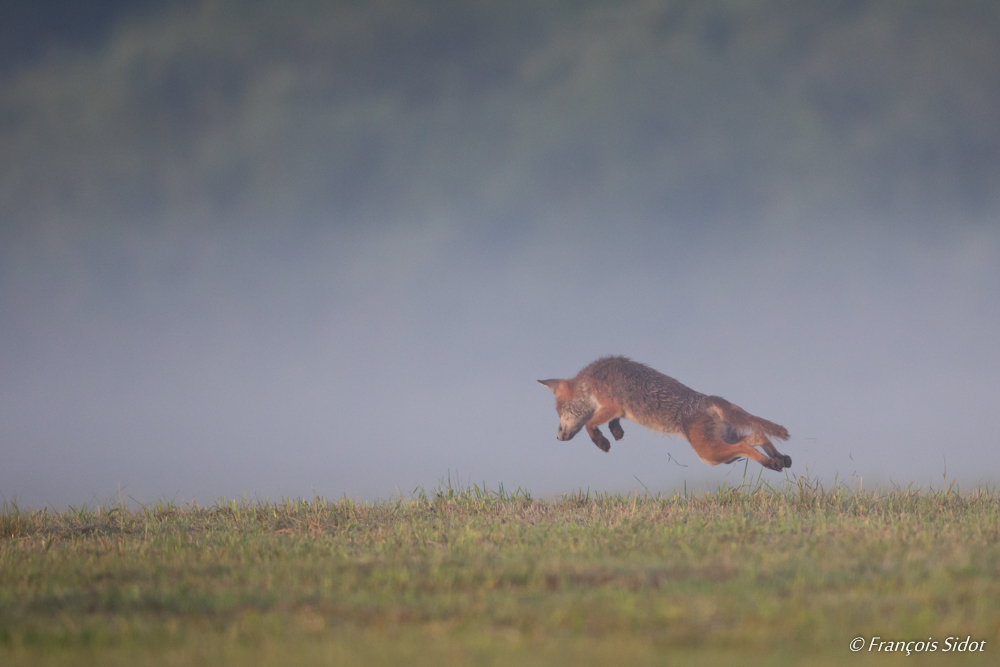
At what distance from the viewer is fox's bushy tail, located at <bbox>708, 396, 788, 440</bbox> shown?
10.8 metres

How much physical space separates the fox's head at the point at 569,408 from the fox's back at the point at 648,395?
503 mm

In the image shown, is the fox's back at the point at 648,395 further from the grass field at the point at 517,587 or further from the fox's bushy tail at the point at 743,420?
the grass field at the point at 517,587

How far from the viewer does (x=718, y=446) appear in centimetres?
1108

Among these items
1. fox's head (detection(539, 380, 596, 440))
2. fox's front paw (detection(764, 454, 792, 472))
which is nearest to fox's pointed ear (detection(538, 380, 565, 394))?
fox's head (detection(539, 380, 596, 440))

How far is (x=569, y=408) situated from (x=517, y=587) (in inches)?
292

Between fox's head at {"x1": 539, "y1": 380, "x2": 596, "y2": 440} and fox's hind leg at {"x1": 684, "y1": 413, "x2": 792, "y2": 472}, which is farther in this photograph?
fox's head at {"x1": 539, "y1": 380, "x2": 596, "y2": 440}

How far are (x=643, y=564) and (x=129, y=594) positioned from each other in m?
3.62

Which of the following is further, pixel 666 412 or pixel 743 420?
pixel 666 412

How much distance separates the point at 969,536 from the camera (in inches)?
286

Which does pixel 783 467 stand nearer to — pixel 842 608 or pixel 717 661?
pixel 842 608

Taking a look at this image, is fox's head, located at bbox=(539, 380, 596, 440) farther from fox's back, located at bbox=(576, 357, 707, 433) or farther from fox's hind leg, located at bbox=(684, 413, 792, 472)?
fox's hind leg, located at bbox=(684, 413, 792, 472)

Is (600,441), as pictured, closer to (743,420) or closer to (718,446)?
(718,446)

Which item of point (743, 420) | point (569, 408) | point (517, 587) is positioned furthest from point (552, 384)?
point (517, 587)

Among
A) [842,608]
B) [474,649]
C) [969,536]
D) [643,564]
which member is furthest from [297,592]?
[969,536]
